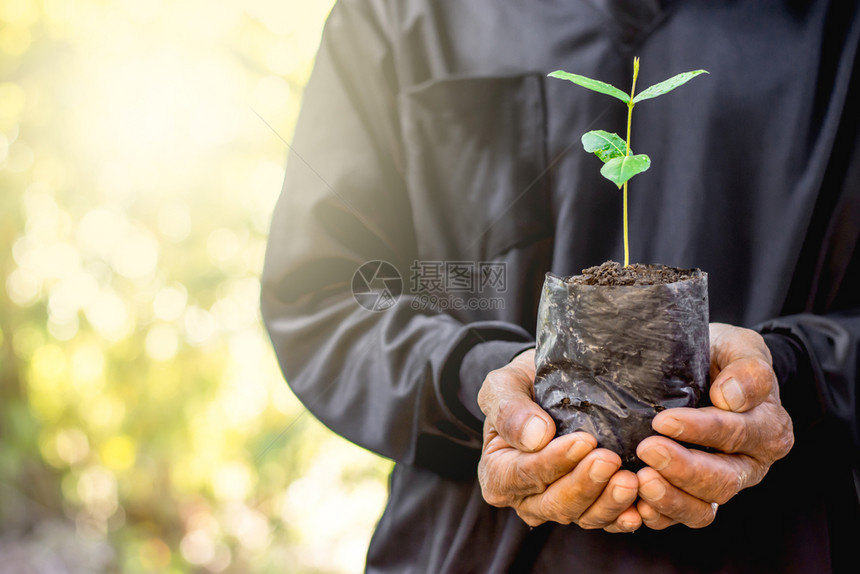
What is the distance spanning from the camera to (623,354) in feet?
1.95

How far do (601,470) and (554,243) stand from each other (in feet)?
1.38

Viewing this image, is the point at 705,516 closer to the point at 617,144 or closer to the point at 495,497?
the point at 495,497

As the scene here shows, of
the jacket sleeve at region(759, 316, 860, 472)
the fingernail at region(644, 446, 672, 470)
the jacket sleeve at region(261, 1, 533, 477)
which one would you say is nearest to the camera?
the fingernail at region(644, 446, 672, 470)

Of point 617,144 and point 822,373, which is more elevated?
point 617,144

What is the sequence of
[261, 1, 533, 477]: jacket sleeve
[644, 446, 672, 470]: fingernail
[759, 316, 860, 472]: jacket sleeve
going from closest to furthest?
[644, 446, 672, 470]: fingernail, [759, 316, 860, 472]: jacket sleeve, [261, 1, 533, 477]: jacket sleeve

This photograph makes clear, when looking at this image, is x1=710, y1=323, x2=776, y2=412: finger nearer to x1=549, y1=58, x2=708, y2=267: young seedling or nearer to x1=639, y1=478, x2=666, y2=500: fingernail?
x1=639, y1=478, x2=666, y2=500: fingernail

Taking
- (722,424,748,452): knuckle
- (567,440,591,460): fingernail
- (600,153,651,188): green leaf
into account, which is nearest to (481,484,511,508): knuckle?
A: (567,440,591,460): fingernail

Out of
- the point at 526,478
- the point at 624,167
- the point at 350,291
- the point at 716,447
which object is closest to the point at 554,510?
the point at 526,478

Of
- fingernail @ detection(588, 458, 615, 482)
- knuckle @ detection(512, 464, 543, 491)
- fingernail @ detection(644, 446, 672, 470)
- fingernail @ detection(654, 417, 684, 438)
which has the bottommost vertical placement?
knuckle @ detection(512, 464, 543, 491)

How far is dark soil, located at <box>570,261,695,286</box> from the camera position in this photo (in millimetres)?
599

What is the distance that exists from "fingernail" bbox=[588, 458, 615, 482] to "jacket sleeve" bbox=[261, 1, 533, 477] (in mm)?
253

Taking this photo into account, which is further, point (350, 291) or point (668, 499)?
point (350, 291)

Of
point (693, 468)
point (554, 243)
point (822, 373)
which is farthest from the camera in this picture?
point (554, 243)

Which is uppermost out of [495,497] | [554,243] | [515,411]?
[554,243]
